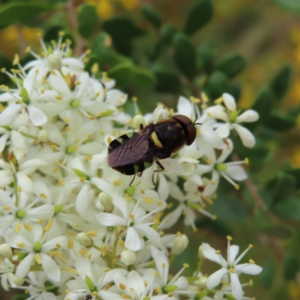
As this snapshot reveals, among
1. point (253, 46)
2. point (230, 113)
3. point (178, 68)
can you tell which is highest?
point (253, 46)

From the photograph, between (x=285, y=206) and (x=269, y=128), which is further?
(x=269, y=128)

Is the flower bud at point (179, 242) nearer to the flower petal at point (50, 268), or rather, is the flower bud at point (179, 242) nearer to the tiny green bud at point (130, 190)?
the tiny green bud at point (130, 190)

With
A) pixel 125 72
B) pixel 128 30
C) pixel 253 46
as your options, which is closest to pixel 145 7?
pixel 128 30

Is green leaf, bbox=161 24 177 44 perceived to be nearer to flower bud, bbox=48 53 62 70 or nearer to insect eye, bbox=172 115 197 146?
flower bud, bbox=48 53 62 70

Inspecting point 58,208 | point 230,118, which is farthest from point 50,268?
point 230,118

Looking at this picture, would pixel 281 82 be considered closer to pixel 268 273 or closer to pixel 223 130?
pixel 223 130

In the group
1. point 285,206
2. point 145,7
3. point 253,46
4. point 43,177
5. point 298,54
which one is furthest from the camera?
point 253,46

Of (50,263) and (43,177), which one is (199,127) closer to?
(43,177)
